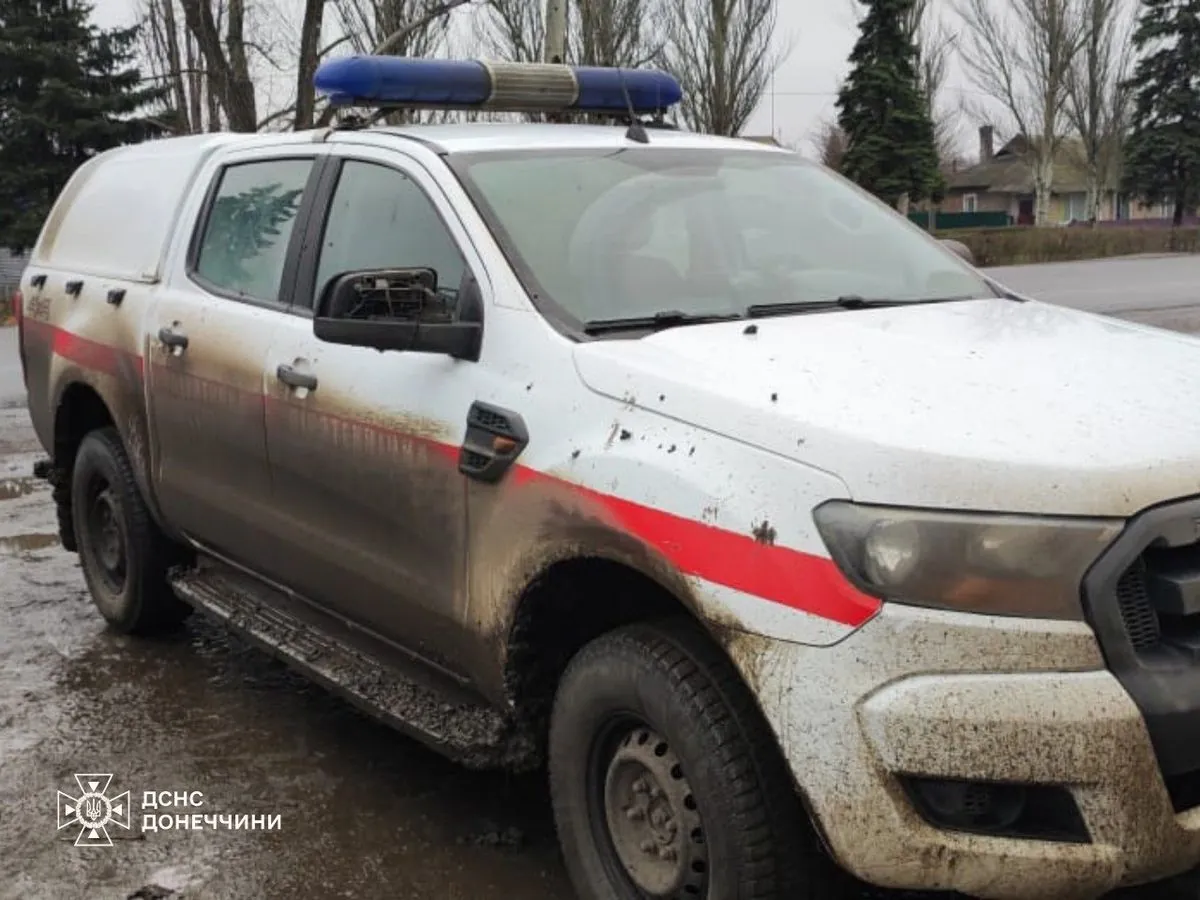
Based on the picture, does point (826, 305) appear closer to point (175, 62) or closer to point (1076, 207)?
point (175, 62)

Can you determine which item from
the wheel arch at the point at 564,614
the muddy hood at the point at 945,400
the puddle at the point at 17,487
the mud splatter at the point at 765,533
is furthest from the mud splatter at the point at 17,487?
the mud splatter at the point at 765,533

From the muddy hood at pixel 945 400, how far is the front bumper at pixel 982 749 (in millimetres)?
244

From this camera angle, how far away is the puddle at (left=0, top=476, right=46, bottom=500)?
8227 millimetres

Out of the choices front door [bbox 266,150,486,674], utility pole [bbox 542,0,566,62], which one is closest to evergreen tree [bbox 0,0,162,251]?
utility pole [bbox 542,0,566,62]

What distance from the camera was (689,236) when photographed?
146 inches

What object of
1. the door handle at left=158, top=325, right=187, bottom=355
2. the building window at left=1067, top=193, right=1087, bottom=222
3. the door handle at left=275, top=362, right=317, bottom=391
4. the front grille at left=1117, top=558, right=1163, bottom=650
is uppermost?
the door handle at left=158, top=325, right=187, bottom=355

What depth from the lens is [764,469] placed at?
2568 millimetres

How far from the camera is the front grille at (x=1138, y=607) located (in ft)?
7.83

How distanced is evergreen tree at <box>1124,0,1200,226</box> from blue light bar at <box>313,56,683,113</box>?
160 ft

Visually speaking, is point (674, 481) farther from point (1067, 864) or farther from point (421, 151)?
point (421, 151)

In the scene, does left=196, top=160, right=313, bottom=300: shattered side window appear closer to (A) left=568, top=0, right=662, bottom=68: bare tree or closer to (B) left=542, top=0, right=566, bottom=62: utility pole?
(B) left=542, top=0, right=566, bottom=62: utility pole

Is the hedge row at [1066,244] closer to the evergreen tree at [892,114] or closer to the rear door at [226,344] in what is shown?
the evergreen tree at [892,114]

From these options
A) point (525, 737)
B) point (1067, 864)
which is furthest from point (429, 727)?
point (1067, 864)

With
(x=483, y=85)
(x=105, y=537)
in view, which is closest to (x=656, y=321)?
(x=483, y=85)
